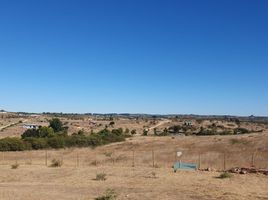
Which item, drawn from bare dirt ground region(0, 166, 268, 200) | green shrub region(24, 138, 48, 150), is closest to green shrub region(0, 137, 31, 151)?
green shrub region(24, 138, 48, 150)

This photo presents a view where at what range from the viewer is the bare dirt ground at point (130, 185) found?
2450cm

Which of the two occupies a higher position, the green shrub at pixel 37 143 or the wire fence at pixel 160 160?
the green shrub at pixel 37 143

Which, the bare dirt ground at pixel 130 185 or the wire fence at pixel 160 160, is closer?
the bare dirt ground at pixel 130 185

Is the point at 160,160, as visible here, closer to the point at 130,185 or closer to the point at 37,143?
the point at 130,185

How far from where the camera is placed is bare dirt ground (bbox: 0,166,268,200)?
2450 cm

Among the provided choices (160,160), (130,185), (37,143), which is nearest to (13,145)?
(37,143)

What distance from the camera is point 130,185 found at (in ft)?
93.7

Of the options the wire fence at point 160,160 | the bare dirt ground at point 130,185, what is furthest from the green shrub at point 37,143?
the bare dirt ground at point 130,185

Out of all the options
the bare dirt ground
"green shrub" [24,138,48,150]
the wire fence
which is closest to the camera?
the bare dirt ground

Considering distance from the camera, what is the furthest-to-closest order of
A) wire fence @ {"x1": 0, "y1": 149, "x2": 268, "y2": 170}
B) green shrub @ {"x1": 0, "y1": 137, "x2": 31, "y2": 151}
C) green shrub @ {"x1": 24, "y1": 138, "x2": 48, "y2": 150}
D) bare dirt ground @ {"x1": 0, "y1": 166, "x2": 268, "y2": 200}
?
green shrub @ {"x1": 24, "y1": 138, "x2": 48, "y2": 150}, green shrub @ {"x1": 0, "y1": 137, "x2": 31, "y2": 151}, wire fence @ {"x1": 0, "y1": 149, "x2": 268, "y2": 170}, bare dirt ground @ {"x1": 0, "y1": 166, "x2": 268, "y2": 200}

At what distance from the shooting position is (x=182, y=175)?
109 ft

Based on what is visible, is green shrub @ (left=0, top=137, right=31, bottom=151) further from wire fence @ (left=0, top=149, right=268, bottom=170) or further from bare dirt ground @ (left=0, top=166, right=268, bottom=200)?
bare dirt ground @ (left=0, top=166, right=268, bottom=200)

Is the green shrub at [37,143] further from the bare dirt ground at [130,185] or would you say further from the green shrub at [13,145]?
the bare dirt ground at [130,185]

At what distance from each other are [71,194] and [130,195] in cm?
321
